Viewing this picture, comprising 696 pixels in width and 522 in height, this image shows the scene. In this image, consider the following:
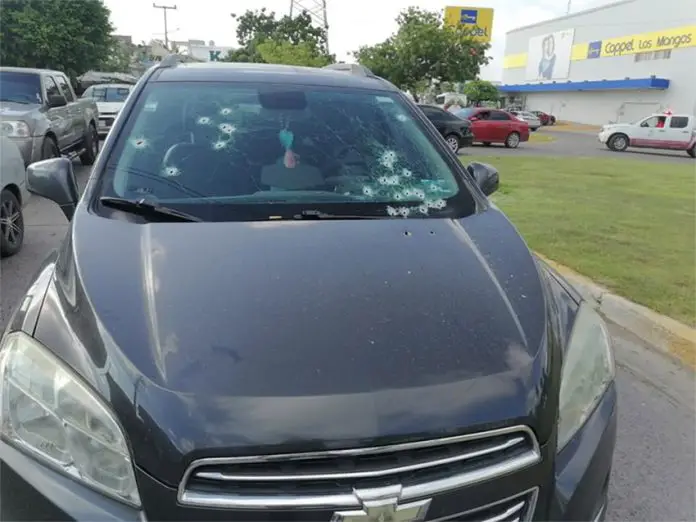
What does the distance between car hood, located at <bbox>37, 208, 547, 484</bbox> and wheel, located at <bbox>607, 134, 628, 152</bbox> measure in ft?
90.7

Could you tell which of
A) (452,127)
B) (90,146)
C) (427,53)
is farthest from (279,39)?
(90,146)

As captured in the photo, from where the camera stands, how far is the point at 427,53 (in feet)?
131

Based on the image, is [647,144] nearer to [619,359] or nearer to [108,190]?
Answer: [619,359]

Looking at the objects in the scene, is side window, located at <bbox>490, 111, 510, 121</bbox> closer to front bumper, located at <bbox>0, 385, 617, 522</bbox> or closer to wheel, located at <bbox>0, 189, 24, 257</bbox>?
wheel, located at <bbox>0, 189, 24, 257</bbox>

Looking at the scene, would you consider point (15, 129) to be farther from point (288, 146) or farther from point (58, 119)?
point (288, 146)

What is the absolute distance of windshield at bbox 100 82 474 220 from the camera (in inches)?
99.2

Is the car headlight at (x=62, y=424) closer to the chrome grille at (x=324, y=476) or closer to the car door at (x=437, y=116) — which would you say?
the chrome grille at (x=324, y=476)

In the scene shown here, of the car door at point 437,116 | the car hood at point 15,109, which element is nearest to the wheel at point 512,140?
the car door at point 437,116

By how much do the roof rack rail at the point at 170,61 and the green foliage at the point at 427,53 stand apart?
126ft

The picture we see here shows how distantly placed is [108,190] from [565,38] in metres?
65.9

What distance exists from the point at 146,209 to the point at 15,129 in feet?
24.3

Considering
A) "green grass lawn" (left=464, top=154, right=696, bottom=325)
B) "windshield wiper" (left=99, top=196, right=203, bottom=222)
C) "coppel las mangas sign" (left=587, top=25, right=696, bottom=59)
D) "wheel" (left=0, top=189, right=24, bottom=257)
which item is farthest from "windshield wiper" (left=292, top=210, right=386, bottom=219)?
"coppel las mangas sign" (left=587, top=25, right=696, bottom=59)

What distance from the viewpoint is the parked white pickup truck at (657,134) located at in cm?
2628

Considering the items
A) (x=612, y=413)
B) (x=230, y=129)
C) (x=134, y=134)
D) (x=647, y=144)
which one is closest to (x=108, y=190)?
(x=134, y=134)
